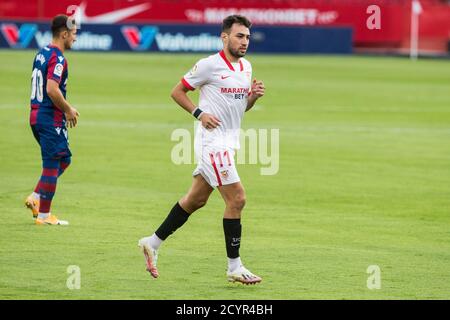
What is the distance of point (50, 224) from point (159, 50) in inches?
1385

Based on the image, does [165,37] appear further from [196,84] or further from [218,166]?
[218,166]

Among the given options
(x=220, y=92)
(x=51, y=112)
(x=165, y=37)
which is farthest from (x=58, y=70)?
(x=165, y=37)

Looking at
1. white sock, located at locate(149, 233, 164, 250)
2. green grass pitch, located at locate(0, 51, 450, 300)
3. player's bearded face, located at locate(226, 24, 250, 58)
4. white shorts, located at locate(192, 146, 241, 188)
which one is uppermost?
player's bearded face, located at locate(226, 24, 250, 58)

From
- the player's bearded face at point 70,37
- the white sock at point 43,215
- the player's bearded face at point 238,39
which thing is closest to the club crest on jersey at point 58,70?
the player's bearded face at point 70,37

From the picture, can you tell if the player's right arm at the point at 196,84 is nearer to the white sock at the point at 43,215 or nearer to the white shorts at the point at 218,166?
the white shorts at the point at 218,166

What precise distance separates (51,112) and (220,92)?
Answer: 3147mm

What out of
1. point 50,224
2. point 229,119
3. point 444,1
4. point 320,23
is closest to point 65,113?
point 50,224

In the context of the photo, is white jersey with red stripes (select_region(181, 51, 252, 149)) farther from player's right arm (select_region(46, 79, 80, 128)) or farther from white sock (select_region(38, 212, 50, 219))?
white sock (select_region(38, 212, 50, 219))

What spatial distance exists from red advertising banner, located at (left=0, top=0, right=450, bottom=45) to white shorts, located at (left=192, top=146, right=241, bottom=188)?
39.4 metres

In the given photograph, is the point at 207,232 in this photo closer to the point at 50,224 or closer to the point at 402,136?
the point at 50,224

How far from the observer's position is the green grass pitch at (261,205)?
33.0ft

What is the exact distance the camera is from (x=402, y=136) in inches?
911

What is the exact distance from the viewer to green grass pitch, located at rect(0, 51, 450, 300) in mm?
10047

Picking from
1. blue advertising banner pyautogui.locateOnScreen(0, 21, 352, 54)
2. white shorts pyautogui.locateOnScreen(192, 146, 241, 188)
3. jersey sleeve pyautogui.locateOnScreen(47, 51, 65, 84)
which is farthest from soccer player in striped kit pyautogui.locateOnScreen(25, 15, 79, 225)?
blue advertising banner pyautogui.locateOnScreen(0, 21, 352, 54)
